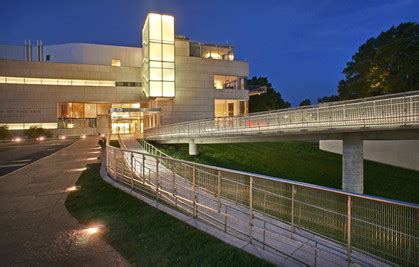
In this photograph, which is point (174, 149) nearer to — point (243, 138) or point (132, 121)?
point (243, 138)

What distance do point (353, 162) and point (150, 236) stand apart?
15906 mm

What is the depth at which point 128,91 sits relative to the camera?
52.6 m

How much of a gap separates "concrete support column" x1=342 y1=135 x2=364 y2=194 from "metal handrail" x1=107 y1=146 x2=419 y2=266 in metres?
14.4

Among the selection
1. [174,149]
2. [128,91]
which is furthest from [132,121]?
[174,149]

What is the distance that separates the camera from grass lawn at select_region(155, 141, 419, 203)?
21.5m

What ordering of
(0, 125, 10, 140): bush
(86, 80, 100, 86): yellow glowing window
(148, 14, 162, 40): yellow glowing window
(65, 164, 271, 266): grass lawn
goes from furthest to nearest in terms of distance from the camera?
(86, 80, 100, 86): yellow glowing window
(148, 14, 162, 40): yellow glowing window
(0, 125, 10, 140): bush
(65, 164, 271, 266): grass lawn

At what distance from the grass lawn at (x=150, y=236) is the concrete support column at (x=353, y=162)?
14.6 metres

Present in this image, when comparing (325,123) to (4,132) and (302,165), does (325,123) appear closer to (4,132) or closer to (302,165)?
(302,165)

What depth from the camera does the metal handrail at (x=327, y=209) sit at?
3.93m

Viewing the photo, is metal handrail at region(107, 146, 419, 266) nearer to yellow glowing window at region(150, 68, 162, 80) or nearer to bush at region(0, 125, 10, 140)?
yellow glowing window at region(150, 68, 162, 80)

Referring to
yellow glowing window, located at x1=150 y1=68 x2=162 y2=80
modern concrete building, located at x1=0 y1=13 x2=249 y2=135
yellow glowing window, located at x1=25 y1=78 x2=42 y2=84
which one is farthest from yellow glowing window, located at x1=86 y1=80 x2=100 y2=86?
yellow glowing window, located at x1=150 y1=68 x2=162 y2=80

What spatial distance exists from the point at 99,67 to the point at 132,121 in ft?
39.9

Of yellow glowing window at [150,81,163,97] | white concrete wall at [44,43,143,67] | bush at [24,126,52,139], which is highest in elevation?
white concrete wall at [44,43,143,67]

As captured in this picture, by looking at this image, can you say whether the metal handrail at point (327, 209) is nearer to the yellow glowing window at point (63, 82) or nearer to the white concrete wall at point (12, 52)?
the yellow glowing window at point (63, 82)
